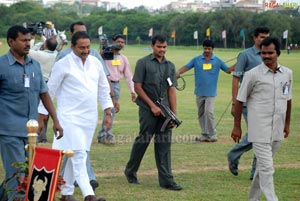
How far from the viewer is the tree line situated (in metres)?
79.5

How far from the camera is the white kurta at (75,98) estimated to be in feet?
25.8

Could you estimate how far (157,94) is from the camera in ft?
30.9

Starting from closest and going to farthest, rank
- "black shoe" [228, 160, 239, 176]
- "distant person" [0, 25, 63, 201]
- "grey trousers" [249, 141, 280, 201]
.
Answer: "distant person" [0, 25, 63, 201] → "grey trousers" [249, 141, 280, 201] → "black shoe" [228, 160, 239, 176]

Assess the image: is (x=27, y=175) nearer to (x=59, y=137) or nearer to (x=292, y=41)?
(x=59, y=137)

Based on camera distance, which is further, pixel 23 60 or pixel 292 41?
pixel 292 41

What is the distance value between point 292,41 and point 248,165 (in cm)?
7026

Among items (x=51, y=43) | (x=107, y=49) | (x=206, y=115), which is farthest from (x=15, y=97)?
(x=206, y=115)

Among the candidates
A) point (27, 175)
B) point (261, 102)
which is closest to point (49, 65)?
point (261, 102)

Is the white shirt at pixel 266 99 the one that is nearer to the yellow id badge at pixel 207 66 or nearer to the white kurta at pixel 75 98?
the white kurta at pixel 75 98

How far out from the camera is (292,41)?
79.6m

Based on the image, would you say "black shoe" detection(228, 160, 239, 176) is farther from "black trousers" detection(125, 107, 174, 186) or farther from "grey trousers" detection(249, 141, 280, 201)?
"grey trousers" detection(249, 141, 280, 201)

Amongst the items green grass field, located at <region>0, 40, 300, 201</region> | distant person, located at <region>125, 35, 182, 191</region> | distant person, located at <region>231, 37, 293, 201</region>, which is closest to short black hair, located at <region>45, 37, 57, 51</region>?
green grass field, located at <region>0, 40, 300, 201</region>

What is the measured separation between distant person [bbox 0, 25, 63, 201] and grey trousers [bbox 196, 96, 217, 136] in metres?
A: 6.83

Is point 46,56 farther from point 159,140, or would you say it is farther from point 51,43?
point 159,140
